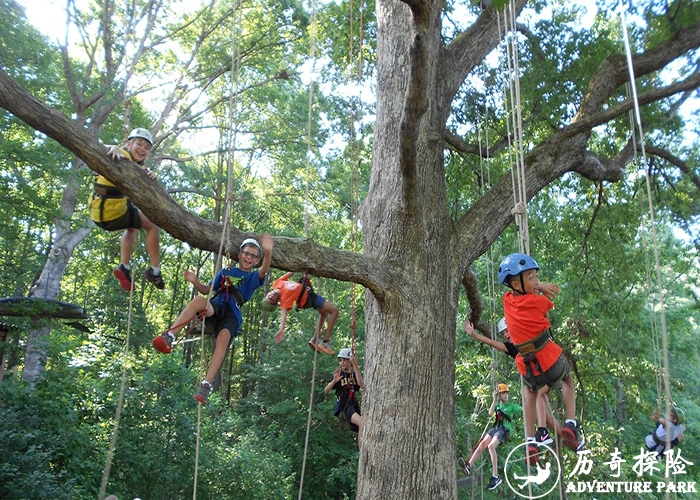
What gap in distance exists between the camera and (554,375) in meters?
4.30

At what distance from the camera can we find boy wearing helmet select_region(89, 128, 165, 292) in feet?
→ 13.7

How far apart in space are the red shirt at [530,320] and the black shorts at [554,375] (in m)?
0.04

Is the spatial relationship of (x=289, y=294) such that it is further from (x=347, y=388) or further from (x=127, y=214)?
(x=127, y=214)

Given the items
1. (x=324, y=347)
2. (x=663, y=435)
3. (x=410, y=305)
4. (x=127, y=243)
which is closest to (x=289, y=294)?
(x=324, y=347)

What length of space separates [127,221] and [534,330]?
304 centimetres

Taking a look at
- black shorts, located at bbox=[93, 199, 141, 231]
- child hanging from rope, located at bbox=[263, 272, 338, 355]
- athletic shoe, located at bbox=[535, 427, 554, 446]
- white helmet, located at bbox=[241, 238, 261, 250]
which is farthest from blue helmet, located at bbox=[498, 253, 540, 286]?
black shorts, located at bbox=[93, 199, 141, 231]

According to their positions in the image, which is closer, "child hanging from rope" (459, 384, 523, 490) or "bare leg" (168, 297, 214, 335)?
"bare leg" (168, 297, 214, 335)

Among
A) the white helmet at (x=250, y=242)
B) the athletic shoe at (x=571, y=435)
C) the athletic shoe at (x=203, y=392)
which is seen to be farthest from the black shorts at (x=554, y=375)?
the athletic shoe at (x=203, y=392)

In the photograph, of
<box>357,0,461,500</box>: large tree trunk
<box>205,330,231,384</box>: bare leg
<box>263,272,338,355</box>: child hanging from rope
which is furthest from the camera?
<box>263,272,338,355</box>: child hanging from rope

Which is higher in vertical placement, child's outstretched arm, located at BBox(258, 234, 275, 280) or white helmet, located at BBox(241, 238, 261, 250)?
white helmet, located at BBox(241, 238, 261, 250)

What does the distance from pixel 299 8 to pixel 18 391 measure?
34.7ft

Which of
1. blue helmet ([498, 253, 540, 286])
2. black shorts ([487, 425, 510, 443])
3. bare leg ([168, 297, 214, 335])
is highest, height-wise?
blue helmet ([498, 253, 540, 286])

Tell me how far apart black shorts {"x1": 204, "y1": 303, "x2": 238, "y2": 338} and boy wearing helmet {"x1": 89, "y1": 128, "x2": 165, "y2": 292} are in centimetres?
44

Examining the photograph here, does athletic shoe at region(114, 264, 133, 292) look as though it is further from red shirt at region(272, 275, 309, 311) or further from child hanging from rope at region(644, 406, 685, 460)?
child hanging from rope at region(644, 406, 685, 460)
